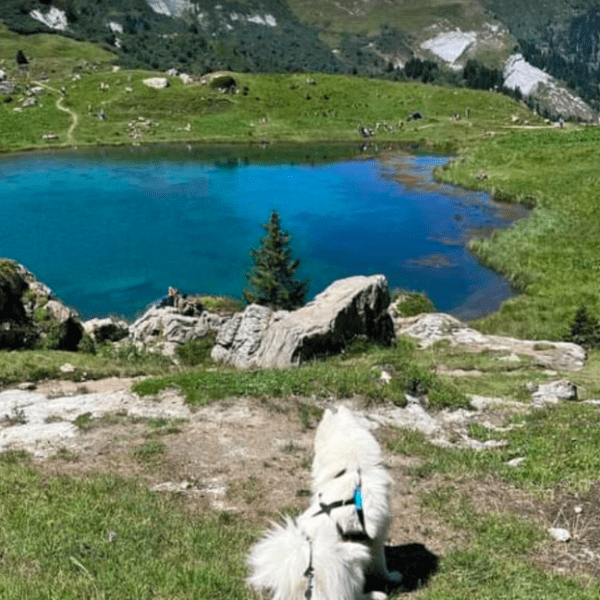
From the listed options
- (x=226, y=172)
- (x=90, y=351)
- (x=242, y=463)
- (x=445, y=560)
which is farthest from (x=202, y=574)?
(x=226, y=172)

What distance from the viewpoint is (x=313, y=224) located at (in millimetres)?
72500

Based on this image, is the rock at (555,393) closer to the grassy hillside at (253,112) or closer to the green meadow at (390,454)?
the green meadow at (390,454)

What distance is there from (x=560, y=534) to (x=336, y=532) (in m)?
5.62

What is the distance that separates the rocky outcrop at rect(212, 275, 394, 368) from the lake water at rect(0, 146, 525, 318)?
16.7 meters

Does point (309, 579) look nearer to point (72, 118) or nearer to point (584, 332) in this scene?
point (584, 332)

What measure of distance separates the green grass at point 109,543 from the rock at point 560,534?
215 inches

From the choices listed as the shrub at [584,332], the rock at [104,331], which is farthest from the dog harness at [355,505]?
the shrub at [584,332]

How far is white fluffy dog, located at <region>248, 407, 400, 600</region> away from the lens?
27.6ft

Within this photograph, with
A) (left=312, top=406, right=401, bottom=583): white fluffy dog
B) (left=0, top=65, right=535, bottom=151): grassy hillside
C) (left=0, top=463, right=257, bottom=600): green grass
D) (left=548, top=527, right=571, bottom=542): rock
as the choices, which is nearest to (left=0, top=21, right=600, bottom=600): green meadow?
(left=0, top=463, right=257, bottom=600): green grass

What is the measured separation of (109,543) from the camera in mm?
11438

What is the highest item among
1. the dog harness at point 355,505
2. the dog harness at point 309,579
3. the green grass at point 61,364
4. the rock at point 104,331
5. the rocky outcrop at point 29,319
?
the dog harness at point 355,505

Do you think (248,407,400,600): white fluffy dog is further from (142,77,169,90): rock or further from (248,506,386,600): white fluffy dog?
(142,77,169,90): rock

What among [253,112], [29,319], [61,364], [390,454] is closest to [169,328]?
[29,319]

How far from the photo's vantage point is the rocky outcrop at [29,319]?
102 ft
